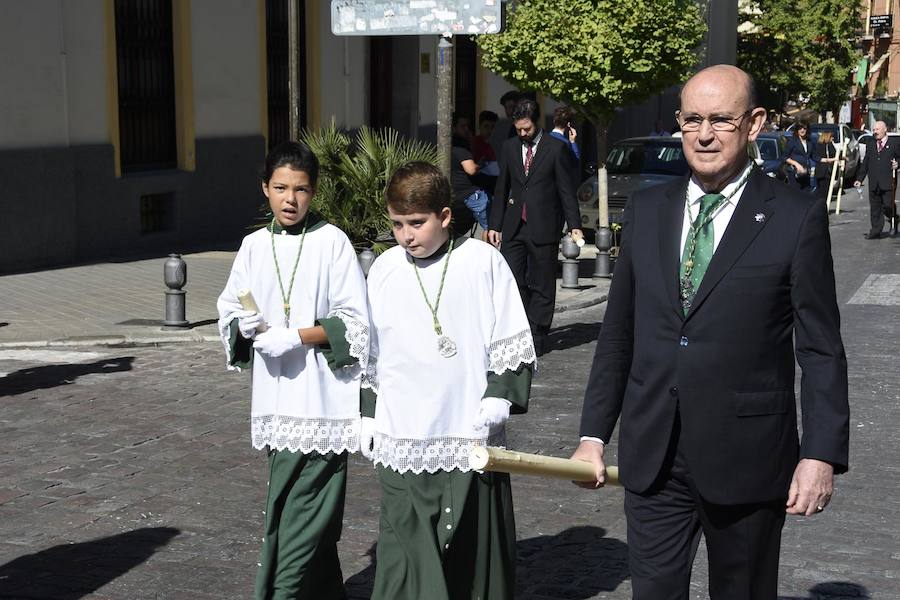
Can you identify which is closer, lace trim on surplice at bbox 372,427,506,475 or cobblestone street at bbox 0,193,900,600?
lace trim on surplice at bbox 372,427,506,475

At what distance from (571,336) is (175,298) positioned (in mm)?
3427

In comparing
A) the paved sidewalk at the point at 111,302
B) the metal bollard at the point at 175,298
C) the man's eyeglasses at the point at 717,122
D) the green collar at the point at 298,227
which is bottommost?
the paved sidewalk at the point at 111,302

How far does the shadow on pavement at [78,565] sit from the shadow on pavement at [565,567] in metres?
0.98

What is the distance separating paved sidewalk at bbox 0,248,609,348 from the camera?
1125cm

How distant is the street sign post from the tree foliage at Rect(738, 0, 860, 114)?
135 ft

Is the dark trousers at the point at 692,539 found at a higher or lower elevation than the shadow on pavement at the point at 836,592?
higher

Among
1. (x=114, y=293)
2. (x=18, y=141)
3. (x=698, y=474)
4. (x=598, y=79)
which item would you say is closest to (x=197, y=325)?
(x=114, y=293)

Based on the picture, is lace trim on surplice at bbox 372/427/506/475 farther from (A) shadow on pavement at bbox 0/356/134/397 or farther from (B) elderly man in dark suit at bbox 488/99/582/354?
(B) elderly man in dark suit at bbox 488/99/582/354

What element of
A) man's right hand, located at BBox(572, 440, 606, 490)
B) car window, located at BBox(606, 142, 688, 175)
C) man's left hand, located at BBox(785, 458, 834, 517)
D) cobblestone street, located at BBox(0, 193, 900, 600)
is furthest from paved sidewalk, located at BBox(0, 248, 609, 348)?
man's left hand, located at BBox(785, 458, 834, 517)

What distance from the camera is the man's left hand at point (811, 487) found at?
354 centimetres

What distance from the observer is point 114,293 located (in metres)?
13.7

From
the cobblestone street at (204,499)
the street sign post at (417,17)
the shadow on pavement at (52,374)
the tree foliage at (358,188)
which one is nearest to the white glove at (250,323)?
the cobblestone street at (204,499)

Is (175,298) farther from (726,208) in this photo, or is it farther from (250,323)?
(726,208)

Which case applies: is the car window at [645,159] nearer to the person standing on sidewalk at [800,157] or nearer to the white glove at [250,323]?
the person standing on sidewalk at [800,157]
